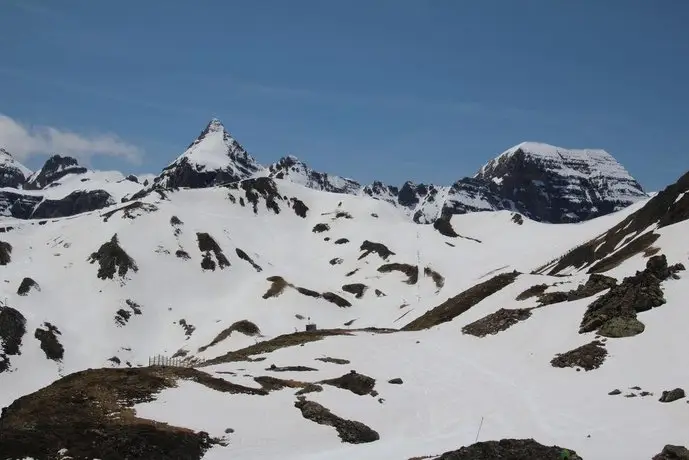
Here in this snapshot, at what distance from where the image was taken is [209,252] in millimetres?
170250

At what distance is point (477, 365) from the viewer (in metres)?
44.9

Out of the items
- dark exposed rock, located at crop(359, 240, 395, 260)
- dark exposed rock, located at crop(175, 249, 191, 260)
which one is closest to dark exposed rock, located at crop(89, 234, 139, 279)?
dark exposed rock, located at crop(175, 249, 191, 260)

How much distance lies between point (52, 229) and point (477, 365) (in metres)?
166

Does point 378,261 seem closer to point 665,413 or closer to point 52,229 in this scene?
point 52,229

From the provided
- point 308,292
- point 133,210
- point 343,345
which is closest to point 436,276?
point 308,292

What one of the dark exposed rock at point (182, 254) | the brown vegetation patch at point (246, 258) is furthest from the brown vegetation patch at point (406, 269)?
the dark exposed rock at point (182, 254)

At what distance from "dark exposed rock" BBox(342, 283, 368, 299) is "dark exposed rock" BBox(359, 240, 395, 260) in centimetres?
2083

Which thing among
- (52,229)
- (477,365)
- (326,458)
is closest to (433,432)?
(326,458)

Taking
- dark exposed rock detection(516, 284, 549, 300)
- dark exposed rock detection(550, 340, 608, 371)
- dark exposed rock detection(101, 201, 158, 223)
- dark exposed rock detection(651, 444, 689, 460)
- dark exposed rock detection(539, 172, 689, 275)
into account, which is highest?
dark exposed rock detection(101, 201, 158, 223)

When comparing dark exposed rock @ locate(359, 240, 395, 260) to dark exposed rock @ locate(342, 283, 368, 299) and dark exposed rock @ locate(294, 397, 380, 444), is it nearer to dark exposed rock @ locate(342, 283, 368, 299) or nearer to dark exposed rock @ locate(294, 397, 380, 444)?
dark exposed rock @ locate(342, 283, 368, 299)

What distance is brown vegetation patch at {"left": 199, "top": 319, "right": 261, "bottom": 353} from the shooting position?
388 feet

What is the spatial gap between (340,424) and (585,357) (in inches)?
723

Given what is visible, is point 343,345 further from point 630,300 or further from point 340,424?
point 630,300

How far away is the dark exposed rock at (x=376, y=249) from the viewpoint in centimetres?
18625
